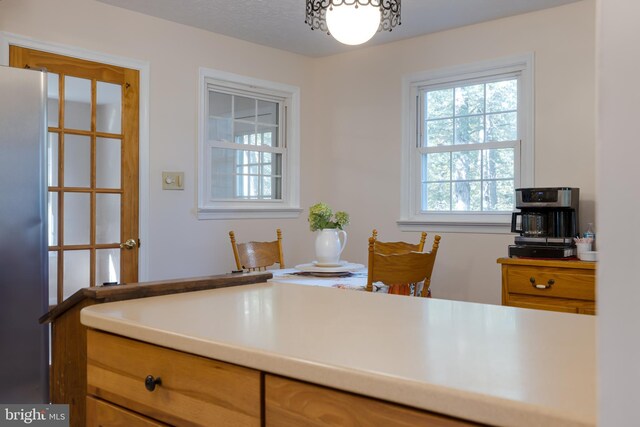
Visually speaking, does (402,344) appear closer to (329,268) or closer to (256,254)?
(329,268)

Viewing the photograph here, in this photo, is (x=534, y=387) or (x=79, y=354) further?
(x=79, y=354)

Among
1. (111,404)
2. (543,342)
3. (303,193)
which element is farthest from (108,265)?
(543,342)

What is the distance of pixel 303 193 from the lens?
4730mm

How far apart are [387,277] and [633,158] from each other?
2294 mm

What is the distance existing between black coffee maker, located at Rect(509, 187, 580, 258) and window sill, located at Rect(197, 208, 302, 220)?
6.29ft

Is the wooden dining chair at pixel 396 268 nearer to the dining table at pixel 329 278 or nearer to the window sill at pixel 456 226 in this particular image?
the dining table at pixel 329 278

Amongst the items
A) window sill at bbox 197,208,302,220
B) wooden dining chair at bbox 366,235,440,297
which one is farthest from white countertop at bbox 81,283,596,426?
window sill at bbox 197,208,302,220

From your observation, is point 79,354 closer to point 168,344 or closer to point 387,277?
point 168,344

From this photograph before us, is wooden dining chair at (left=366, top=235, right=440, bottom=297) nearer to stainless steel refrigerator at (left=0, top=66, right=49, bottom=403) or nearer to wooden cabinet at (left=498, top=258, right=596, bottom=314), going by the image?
wooden cabinet at (left=498, top=258, right=596, bottom=314)

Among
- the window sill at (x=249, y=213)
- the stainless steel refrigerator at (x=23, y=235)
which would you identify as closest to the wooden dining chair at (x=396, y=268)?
the stainless steel refrigerator at (x=23, y=235)

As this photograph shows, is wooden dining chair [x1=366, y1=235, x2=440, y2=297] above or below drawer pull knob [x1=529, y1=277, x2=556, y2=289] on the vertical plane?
above

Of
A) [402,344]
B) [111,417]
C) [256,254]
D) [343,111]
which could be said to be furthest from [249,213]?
[402,344]

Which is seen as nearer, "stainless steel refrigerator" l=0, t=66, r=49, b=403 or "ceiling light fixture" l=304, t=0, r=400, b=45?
"stainless steel refrigerator" l=0, t=66, r=49, b=403

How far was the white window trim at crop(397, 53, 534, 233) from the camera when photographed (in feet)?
12.1
